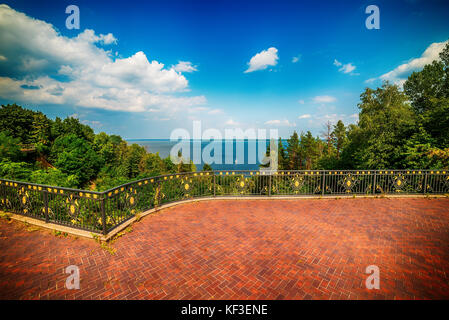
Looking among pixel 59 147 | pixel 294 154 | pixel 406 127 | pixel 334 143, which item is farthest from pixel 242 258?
pixel 59 147

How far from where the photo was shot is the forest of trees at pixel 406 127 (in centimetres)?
1396

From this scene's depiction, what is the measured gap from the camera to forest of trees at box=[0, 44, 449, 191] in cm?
1429

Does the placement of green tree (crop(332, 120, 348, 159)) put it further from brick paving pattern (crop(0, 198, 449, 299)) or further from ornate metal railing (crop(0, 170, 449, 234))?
brick paving pattern (crop(0, 198, 449, 299))

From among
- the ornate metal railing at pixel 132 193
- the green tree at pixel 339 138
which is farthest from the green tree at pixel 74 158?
the green tree at pixel 339 138

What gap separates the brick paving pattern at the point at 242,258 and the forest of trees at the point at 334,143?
382 inches

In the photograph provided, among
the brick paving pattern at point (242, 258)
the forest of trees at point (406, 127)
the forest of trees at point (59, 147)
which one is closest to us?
the brick paving pattern at point (242, 258)

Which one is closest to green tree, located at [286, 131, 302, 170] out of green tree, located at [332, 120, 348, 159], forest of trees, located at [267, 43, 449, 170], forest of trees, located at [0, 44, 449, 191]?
forest of trees, located at [0, 44, 449, 191]

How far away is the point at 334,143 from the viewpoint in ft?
114

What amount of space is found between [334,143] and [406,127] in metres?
19.3

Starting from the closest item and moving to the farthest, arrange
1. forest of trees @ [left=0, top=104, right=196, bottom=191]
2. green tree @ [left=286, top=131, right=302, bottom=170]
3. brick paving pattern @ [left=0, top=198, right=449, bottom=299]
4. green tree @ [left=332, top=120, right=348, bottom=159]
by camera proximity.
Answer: brick paving pattern @ [left=0, top=198, right=449, bottom=299] < green tree @ [left=332, top=120, right=348, bottom=159] < forest of trees @ [left=0, top=104, right=196, bottom=191] < green tree @ [left=286, top=131, right=302, bottom=170]

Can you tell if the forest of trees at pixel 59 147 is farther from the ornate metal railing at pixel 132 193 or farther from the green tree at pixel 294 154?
the green tree at pixel 294 154

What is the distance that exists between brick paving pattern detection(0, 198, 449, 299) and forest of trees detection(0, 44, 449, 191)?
9.70m

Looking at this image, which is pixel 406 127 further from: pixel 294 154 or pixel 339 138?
pixel 294 154
